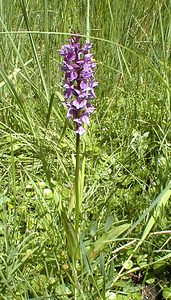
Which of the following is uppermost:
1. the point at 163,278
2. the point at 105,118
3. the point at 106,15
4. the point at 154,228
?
the point at 106,15

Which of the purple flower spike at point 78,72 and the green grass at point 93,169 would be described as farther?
the green grass at point 93,169

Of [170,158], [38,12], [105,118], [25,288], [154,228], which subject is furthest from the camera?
[38,12]

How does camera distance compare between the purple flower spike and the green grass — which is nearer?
the purple flower spike

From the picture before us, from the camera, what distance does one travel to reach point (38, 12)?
6.17 feet

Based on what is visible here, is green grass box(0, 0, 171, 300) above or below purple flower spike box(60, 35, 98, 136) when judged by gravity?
below

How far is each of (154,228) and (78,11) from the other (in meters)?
0.98

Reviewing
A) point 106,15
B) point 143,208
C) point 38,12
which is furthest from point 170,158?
point 38,12

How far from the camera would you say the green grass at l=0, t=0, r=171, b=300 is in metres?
0.90

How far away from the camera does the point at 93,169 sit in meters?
1.22

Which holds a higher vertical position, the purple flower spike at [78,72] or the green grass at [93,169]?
the purple flower spike at [78,72]

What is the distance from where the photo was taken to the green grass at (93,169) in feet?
2.94

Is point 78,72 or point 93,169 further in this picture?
point 93,169

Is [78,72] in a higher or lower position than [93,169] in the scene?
higher

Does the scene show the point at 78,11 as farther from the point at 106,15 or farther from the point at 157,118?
the point at 157,118
